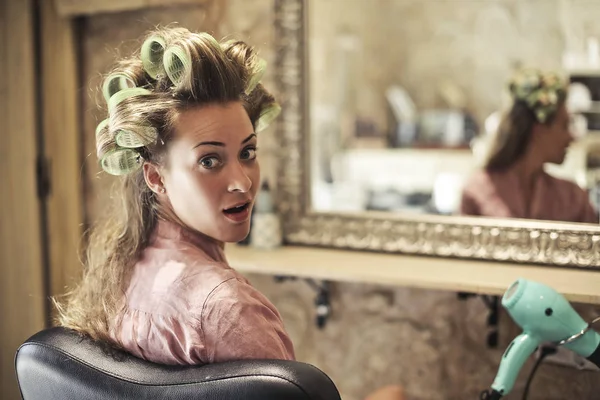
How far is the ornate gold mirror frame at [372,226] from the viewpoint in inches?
Result: 65.0

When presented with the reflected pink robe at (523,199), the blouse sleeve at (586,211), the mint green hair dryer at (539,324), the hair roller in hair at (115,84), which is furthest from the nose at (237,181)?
the blouse sleeve at (586,211)

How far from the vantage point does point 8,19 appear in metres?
2.25

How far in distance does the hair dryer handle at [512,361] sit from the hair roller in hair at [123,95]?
0.87 metres

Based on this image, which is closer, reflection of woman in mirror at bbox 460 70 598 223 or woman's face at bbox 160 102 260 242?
woman's face at bbox 160 102 260 242

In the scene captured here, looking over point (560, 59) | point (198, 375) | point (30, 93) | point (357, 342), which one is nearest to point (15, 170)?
point (30, 93)

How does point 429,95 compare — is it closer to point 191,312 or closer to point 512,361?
point 512,361

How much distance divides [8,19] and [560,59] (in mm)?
A: 1763

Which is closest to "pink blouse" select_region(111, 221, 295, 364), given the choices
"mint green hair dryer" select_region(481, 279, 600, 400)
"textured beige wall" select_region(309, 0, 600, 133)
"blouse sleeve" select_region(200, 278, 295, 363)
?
"blouse sleeve" select_region(200, 278, 295, 363)

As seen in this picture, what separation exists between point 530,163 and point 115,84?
3.49ft

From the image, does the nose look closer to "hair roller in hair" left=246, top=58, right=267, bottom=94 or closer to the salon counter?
"hair roller in hair" left=246, top=58, right=267, bottom=94

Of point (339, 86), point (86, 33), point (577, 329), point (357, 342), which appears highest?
point (86, 33)

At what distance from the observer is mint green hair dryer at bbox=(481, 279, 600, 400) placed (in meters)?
1.27

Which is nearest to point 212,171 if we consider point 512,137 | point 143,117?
point 143,117

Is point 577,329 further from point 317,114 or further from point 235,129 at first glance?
point 317,114
